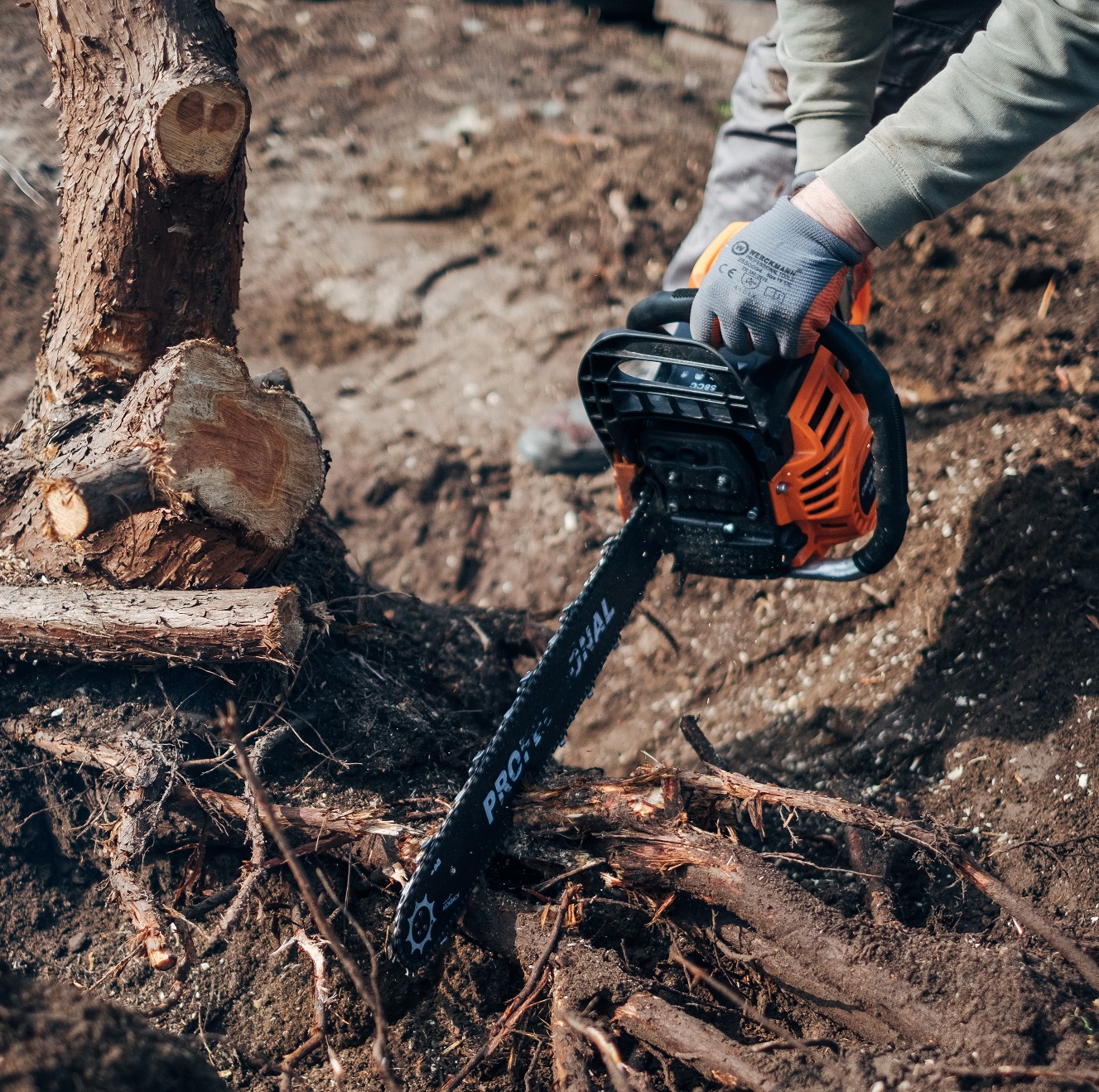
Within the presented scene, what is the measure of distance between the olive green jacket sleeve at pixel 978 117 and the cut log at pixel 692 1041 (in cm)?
166

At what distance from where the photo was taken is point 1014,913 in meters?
1.79

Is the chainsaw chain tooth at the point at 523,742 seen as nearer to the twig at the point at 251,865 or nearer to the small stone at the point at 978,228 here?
the twig at the point at 251,865

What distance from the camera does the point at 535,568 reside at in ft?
12.3

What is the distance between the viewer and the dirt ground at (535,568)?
206cm

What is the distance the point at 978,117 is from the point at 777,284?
0.51 meters

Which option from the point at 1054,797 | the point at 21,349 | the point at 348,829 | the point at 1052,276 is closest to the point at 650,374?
the point at 348,829

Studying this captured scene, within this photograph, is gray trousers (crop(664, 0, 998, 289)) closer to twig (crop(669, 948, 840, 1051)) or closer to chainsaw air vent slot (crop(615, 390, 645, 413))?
chainsaw air vent slot (crop(615, 390, 645, 413))

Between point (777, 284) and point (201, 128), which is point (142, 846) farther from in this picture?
point (777, 284)

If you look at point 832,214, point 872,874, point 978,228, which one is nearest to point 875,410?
point 832,214

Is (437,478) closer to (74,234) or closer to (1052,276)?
(74,234)

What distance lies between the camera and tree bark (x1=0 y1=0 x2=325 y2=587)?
203 cm

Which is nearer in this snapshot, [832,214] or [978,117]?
[978,117]

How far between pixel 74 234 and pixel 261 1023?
1.96 meters

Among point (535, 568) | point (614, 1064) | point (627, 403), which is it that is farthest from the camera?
point (535, 568)
